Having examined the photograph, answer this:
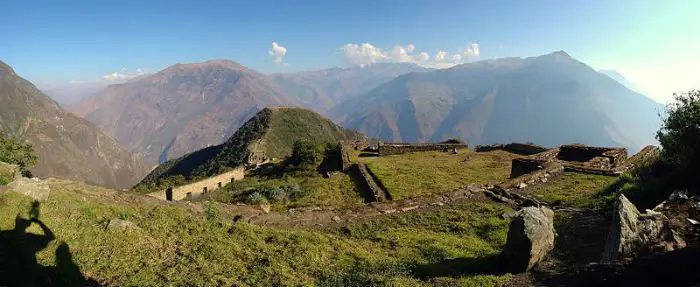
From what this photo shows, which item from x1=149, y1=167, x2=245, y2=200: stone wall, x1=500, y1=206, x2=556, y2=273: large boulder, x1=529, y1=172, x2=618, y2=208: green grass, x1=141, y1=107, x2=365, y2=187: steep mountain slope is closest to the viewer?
x1=500, y1=206, x2=556, y2=273: large boulder

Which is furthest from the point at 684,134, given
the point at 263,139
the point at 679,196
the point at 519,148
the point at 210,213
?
the point at 263,139

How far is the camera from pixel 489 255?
33.9 ft

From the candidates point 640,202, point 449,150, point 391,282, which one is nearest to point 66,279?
point 391,282

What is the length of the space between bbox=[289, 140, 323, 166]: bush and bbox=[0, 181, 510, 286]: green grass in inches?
928

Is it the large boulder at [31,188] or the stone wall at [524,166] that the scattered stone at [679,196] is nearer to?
the stone wall at [524,166]

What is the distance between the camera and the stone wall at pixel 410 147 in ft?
132

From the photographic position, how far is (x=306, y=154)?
1511 inches

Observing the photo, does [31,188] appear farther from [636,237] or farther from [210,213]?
[636,237]

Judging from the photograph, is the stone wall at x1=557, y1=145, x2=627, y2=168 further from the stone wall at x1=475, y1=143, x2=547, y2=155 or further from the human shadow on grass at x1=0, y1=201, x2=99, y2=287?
the human shadow on grass at x1=0, y1=201, x2=99, y2=287

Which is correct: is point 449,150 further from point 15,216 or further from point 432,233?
point 15,216

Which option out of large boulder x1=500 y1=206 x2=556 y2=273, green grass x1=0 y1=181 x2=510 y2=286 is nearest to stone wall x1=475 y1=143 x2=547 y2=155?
green grass x1=0 y1=181 x2=510 y2=286

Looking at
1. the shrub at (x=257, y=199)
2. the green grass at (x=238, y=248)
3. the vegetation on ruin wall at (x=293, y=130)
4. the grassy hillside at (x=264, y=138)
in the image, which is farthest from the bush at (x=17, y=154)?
the vegetation on ruin wall at (x=293, y=130)

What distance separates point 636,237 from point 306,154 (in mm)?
32588

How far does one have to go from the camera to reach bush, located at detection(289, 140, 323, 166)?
1497 inches
